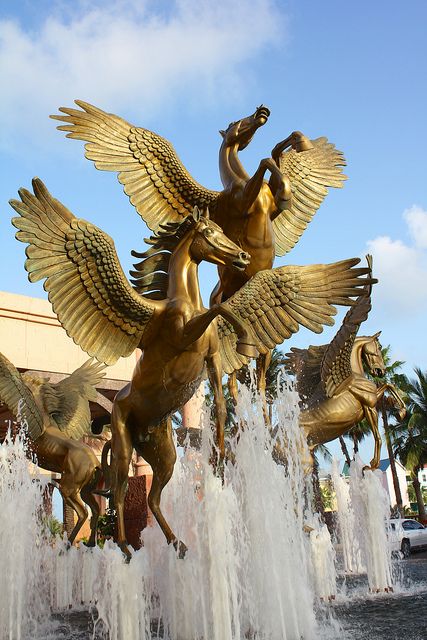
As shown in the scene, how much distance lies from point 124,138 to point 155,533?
186 inches

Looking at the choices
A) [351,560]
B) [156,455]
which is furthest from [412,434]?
[156,455]

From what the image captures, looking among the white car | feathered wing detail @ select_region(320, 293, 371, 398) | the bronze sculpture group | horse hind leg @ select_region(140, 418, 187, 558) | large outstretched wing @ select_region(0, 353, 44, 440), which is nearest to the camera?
the bronze sculpture group

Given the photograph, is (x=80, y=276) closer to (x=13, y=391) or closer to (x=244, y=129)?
(x=244, y=129)

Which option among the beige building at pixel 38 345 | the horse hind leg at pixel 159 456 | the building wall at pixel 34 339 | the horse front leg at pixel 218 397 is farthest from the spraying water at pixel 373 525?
the building wall at pixel 34 339

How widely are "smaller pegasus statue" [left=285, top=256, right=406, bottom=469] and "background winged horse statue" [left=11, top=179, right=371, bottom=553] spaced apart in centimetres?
267

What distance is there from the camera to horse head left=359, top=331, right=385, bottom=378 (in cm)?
1013

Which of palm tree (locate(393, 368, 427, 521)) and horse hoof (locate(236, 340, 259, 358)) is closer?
horse hoof (locate(236, 340, 259, 358))

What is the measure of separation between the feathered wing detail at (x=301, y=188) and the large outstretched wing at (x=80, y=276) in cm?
339

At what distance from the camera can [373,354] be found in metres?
10.2

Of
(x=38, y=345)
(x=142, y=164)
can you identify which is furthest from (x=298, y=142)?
(x=38, y=345)

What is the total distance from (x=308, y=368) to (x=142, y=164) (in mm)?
4195

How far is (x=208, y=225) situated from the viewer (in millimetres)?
6145

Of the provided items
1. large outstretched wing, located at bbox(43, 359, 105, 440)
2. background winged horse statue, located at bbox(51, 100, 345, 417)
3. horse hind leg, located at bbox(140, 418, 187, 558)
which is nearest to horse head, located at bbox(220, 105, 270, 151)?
background winged horse statue, located at bbox(51, 100, 345, 417)

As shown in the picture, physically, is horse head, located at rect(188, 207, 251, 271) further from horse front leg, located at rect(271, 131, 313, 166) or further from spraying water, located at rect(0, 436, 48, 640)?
spraying water, located at rect(0, 436, 48, 640)
